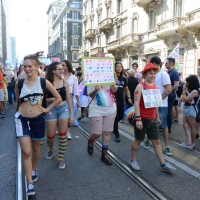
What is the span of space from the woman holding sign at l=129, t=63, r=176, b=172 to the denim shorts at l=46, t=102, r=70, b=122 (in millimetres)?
1166

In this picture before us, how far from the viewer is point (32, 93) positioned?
9.52 ft

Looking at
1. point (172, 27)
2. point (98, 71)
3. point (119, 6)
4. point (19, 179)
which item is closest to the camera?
point (19, 179)

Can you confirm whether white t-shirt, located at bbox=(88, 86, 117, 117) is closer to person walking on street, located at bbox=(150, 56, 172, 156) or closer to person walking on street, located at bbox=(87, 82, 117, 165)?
person walking on street, located at bbox=(87, 82, 117, 165)

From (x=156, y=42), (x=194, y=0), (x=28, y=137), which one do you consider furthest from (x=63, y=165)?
(x=156, y=42)

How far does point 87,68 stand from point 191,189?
2.42 m

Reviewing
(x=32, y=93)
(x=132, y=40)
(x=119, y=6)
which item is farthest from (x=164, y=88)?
(x=119, y=6)

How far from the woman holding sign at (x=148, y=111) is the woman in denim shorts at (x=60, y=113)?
1127 millimetres

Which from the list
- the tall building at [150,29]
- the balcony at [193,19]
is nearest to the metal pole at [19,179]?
the tall building at [150,29]

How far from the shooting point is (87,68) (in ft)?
12.1

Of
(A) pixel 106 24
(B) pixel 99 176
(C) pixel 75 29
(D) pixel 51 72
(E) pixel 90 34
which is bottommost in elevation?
(B) pixel 99 176

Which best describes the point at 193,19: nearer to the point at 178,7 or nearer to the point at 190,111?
the point at 178,7

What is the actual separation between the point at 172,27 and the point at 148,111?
48.5 ft

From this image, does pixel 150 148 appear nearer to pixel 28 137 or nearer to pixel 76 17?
pixel 28 137

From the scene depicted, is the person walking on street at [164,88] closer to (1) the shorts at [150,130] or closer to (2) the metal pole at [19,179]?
(1) the shorts at [150,130]
